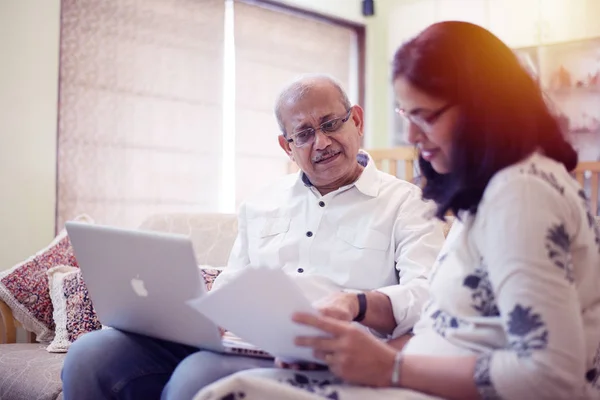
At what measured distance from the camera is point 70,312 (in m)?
2.08

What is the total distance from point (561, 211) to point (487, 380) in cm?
24

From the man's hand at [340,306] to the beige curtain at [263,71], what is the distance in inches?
96.1

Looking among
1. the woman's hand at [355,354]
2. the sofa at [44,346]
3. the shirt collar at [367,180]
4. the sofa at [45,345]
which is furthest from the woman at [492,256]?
the sofa at [45,345]

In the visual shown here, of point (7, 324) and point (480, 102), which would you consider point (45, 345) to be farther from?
point (480, 102)

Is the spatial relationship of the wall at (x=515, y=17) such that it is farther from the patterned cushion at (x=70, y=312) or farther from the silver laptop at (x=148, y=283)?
the silver laptop at (x=148, y=283)

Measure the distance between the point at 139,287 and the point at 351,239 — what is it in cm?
58

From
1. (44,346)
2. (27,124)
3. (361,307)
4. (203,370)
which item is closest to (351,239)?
(361,307)

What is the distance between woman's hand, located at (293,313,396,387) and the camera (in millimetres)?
890

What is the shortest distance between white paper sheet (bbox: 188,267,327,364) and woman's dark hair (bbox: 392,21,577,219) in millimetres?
282

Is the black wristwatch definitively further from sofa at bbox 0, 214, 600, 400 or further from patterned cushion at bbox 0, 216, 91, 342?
patterned cushion at bbox 0, 216, 91, 342

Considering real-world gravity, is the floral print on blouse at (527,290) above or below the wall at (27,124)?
below

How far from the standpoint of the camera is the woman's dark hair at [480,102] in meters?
0.91

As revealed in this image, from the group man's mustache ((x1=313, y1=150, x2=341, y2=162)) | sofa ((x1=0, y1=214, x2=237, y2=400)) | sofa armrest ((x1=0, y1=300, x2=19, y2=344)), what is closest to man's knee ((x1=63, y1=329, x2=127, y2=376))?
sofa ((x1=0, y1=214, x2=237, y2=400))

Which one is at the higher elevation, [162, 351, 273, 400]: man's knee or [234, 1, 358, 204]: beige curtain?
[234, 1, 358, 204]: beige curtain
